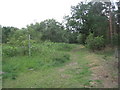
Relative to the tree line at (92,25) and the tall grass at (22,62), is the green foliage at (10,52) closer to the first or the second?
the tall grass at (22,62)

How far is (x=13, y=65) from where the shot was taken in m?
6.11

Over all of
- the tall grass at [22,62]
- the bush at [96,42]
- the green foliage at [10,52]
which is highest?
the bush at [96,42]

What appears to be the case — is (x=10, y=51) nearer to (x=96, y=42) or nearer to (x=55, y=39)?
(x=96, y=42)

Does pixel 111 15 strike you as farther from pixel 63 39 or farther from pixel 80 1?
pixel 63 39

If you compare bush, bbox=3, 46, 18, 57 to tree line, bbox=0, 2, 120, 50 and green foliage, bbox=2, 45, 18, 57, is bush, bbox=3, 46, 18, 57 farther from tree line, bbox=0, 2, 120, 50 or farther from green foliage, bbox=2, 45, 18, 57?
tree line, bbox=0, 2, 120, 50

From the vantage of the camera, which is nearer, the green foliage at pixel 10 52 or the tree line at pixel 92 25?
the green foliage at pixel 10 52

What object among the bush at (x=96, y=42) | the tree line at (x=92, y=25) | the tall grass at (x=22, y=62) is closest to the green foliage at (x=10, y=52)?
the tall grass at (x=22, y=62)

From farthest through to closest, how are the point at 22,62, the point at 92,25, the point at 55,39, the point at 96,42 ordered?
1. the point at 55,39
2. the point at 92,25
3. the point at 96,42
4. the point at 22,62

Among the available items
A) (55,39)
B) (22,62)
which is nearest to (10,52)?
(22,62)

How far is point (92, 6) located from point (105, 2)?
1473 millimetres

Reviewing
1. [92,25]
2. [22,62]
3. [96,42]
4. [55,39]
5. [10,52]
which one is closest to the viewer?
[22,62]

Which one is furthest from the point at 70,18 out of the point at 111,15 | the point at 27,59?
the point at 27,59

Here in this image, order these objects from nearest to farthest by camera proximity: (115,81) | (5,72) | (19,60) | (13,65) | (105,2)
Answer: (115,81)
(5,72)
(13,65)
(19,60)
(105,2)

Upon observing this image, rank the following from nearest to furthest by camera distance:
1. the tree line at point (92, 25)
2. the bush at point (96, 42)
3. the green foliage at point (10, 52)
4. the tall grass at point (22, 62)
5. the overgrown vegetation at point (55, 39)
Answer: the tall grass at point (22, 62)
the overgrown vegetation at point (55, 39)
the green foliage at point (10, 52)
the tree line at point (92, 25)
the bush at point (96, 42)
